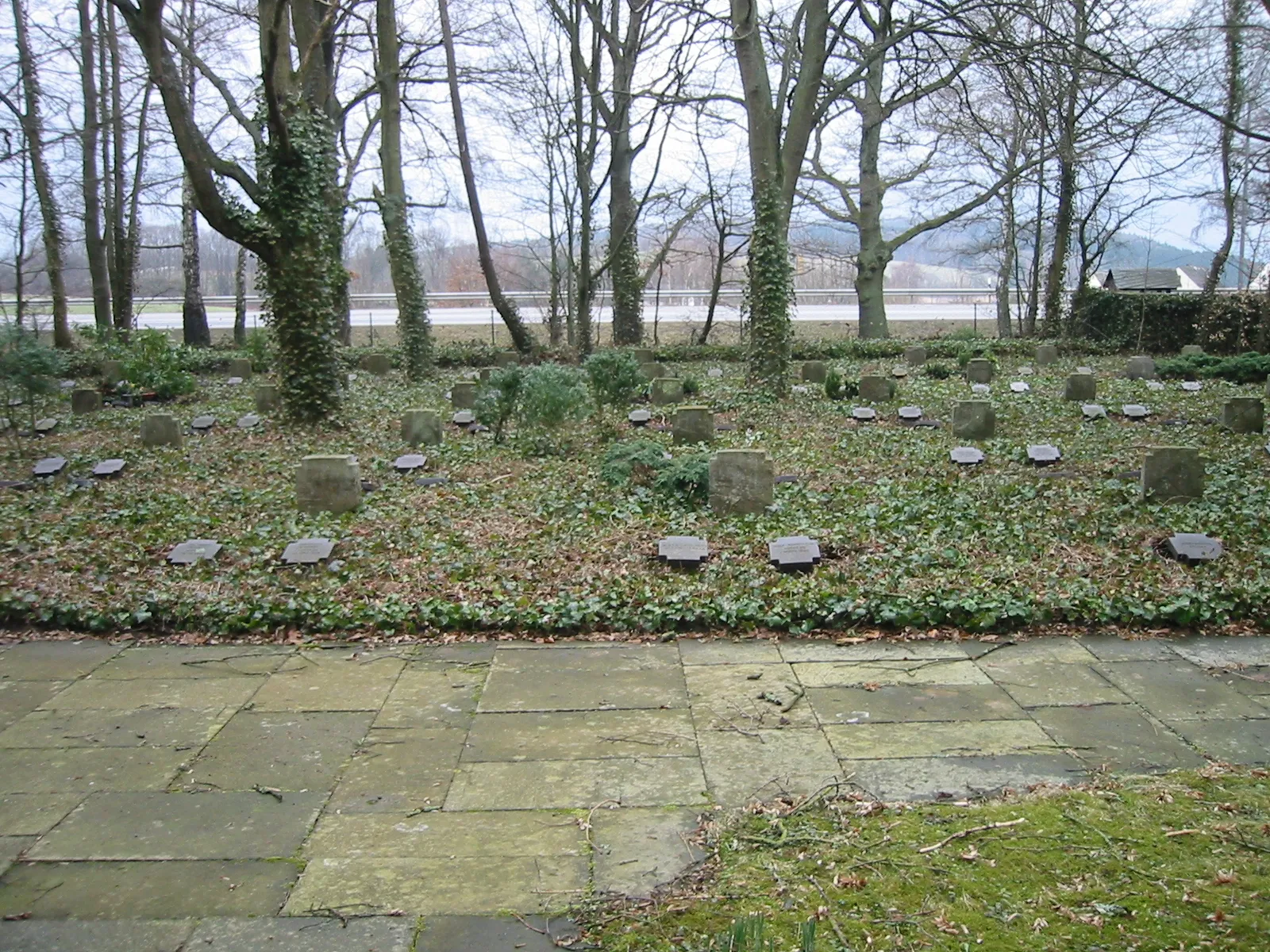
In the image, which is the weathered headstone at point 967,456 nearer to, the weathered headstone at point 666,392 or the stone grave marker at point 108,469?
the weathered headstone at point 666,392

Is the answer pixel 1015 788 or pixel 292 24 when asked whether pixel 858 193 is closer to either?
pixel 292 24

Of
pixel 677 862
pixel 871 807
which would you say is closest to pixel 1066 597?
pixel 871 807

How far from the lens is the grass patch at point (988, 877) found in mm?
2859

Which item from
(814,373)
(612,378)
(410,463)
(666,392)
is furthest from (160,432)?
(814,373)

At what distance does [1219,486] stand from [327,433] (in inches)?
370

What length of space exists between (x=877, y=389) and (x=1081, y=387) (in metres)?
2.74

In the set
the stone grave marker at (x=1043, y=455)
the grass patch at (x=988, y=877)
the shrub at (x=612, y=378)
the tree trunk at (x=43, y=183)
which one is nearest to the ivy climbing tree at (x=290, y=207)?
the shrub at (x=612, y=378)

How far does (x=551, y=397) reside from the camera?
10.7 metres

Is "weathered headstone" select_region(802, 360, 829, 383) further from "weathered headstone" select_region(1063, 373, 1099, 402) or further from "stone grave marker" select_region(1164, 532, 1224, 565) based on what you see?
"stone grave marker" select_region(1164, 532, 1224, 565)

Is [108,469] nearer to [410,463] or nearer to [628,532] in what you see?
[410,463]

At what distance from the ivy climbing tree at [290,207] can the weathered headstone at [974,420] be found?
7.44 meters

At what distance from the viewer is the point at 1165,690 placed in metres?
4.88

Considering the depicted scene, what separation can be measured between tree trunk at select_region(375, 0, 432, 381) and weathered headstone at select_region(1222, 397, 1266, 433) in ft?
42.1

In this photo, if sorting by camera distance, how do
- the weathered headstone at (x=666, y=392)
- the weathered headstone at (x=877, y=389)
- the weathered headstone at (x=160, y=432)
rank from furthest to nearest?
the weathered headstone at (x=666, y=392), the weathered headstone at (x=877, y=389), the weathered headstone at (x=160, y=432)
